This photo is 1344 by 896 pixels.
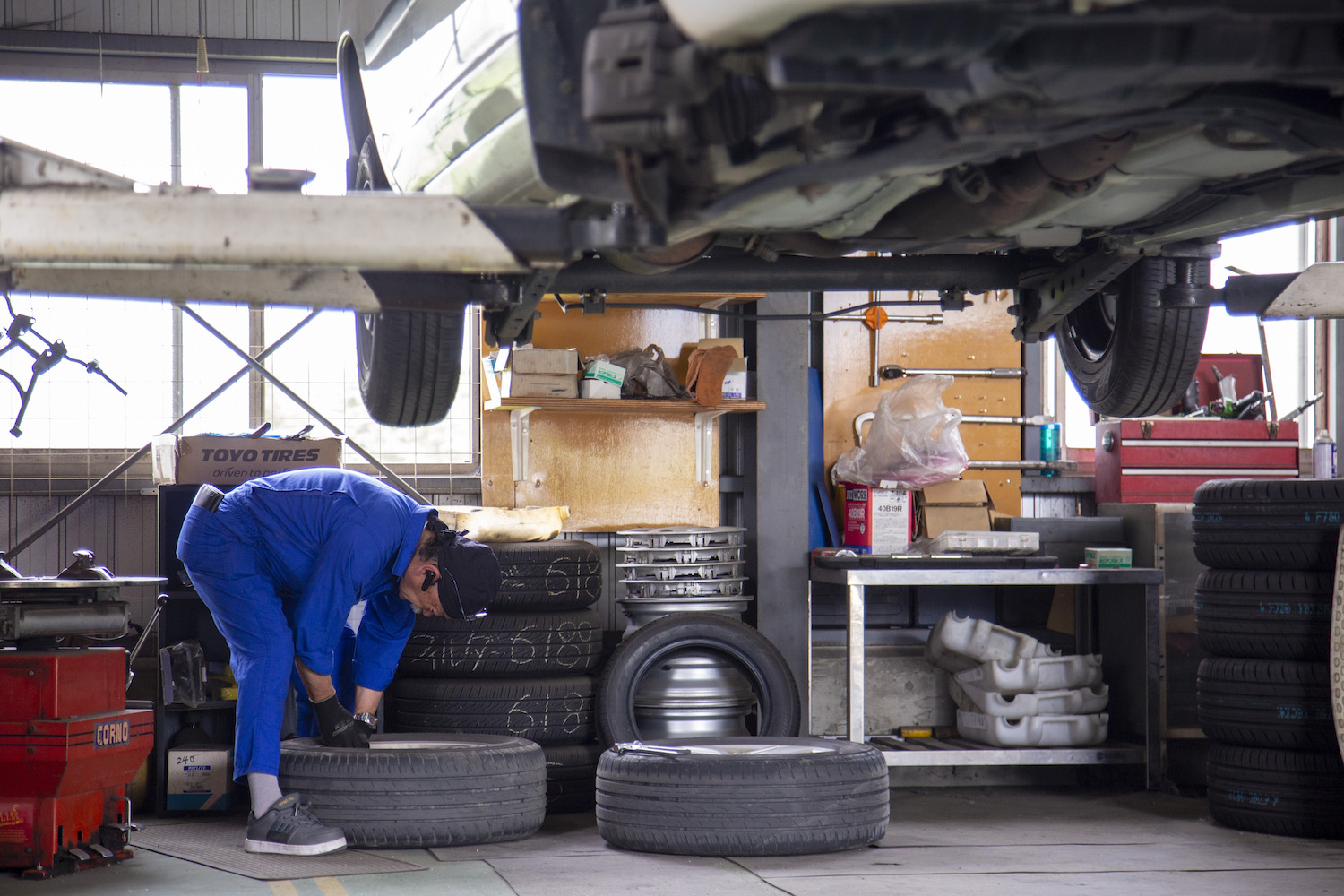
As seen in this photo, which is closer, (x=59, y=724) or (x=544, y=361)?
(x=59, y=724)

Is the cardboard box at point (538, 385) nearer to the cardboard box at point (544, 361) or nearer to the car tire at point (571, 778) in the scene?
the cardboard box at point (544, 361)

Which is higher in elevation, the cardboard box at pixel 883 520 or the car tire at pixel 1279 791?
the cardboard box at pixel 883 520

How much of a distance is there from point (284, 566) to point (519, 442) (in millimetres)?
1448

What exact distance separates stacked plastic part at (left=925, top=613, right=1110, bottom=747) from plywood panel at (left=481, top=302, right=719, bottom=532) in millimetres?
1142

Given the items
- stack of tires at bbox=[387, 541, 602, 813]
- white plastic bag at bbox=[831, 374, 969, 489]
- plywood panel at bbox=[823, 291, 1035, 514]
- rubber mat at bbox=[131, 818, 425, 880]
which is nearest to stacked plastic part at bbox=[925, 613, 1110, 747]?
white plastic bag at bbox=[831, 374, 969, 489]

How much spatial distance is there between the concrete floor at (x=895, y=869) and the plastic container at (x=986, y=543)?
3.29 ft

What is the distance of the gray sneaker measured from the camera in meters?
3.76

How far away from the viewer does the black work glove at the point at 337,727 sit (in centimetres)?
396

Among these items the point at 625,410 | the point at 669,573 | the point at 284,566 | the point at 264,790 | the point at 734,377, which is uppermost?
the point at 734,377

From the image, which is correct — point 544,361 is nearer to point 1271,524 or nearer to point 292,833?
point 292,833

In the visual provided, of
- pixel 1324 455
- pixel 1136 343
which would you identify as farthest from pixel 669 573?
pixel 1324 455

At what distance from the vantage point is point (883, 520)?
5.17m

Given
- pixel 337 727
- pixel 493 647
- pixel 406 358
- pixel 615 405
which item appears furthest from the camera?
pixel 615 405

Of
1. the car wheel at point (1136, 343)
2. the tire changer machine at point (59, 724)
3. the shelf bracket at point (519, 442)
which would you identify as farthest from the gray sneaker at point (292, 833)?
the car wheel at point (1136, 343)
